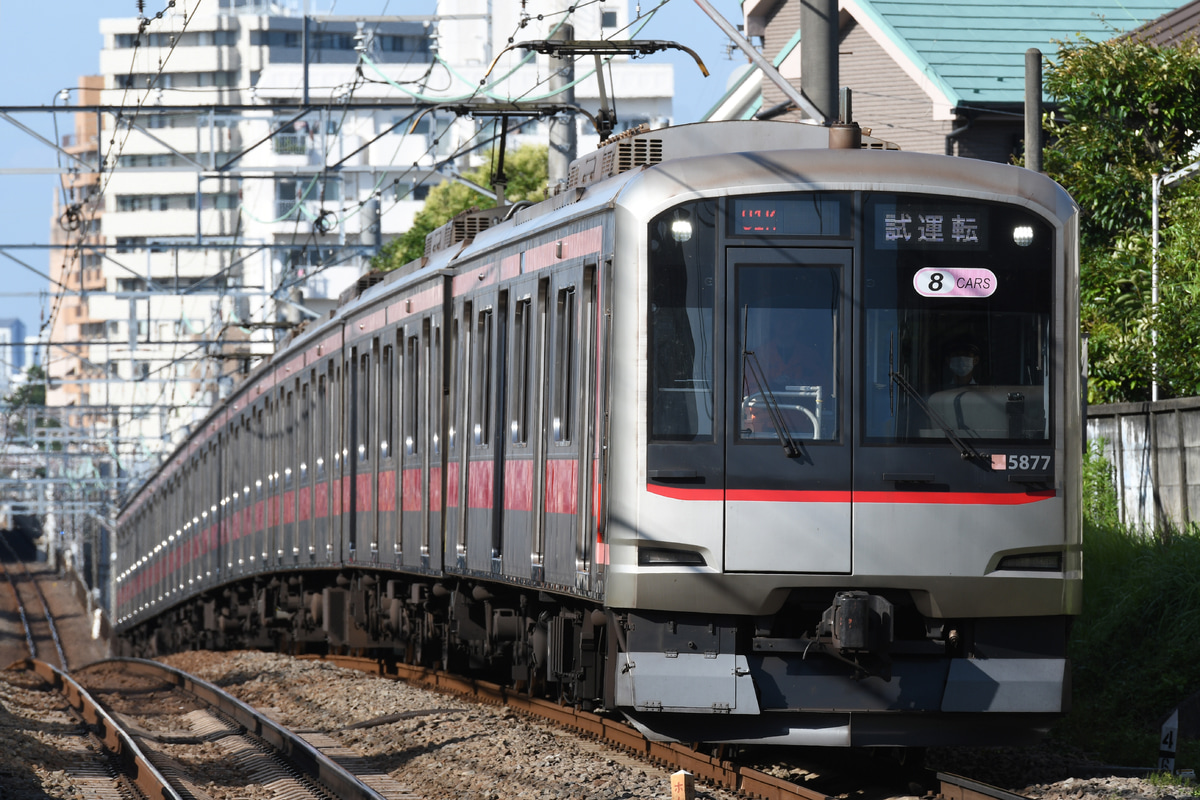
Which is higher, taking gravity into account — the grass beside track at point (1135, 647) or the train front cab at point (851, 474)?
the train front cab at point (851, 474)

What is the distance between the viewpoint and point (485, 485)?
11.7 meters

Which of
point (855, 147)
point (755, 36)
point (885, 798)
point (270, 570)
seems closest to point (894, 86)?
point (755, 36)

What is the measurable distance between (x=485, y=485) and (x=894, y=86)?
15.2 meters

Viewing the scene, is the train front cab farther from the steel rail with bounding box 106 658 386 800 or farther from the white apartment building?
the white apartment building

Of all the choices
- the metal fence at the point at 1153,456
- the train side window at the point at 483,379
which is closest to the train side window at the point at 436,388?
the train side window at the point at 483,379

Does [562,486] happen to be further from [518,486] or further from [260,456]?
[260,456]

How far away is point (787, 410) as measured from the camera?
27.6ft

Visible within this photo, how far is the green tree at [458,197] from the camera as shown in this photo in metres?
43.0

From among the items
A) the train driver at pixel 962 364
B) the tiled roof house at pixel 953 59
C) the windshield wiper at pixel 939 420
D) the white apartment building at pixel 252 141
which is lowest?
the windshield wiper at pixel 939 420

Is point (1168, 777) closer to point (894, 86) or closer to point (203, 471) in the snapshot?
point (894, 86)

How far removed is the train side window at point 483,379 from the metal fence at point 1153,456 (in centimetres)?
543

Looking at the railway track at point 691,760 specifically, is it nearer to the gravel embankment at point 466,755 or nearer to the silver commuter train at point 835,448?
the gravel embankment at point 466,755

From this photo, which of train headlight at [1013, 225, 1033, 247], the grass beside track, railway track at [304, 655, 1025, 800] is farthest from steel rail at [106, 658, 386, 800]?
the grass beside track

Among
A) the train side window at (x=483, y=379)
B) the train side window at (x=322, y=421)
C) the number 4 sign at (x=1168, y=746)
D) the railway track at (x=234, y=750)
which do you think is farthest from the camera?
the train side window at (x=322, y=421)
